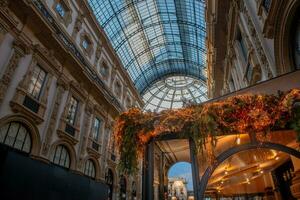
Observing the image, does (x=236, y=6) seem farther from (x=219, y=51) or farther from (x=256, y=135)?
(x=256, y=135)

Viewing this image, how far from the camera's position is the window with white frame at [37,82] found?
10.9 m

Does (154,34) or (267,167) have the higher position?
(154,34)

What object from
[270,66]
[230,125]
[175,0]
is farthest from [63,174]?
[175,0]

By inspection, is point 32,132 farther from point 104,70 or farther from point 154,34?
point 154,34

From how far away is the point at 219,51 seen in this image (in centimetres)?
1833

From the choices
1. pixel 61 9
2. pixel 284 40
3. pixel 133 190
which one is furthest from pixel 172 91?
pixel 284 40

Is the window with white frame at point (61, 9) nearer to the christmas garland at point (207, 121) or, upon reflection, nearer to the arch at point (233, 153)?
the christmas garland at point (207, 121)

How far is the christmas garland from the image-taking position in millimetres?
3760

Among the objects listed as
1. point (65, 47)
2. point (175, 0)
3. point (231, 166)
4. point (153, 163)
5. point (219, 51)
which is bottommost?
point (153, 163)

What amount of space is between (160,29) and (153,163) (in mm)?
31306

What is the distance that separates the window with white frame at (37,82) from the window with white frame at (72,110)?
8.68 ft

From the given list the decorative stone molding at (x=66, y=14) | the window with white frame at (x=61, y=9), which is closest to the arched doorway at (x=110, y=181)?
the decorative stone molding at (x=66, y=14)

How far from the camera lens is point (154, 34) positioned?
33.1 metres

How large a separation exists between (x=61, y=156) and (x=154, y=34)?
83.2ft
